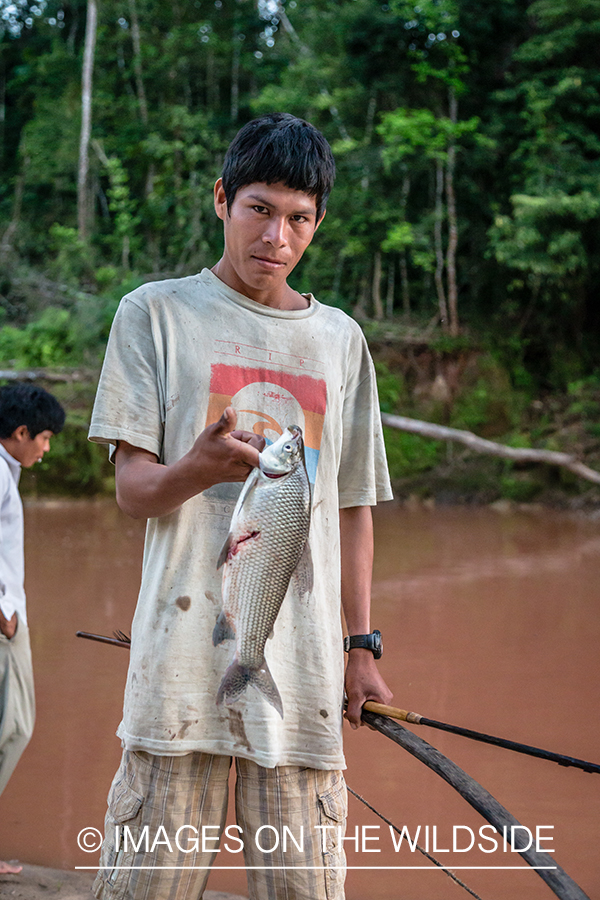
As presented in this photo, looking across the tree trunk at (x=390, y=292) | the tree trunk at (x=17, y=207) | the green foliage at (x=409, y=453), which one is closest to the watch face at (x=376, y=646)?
the green foliage at (x=409, y=453)

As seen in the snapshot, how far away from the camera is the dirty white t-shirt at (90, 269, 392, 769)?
1.50 meters

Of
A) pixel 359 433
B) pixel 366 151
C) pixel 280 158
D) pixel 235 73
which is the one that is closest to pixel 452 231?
pixel 366 151

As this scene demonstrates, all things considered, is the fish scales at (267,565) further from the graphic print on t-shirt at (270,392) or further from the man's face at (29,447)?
the man's face at (29,447)

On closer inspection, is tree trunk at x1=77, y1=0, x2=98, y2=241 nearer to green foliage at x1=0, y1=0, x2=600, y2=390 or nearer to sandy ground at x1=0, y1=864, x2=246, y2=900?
green foliage at x1=0, y1=0, x2=600, y2=390

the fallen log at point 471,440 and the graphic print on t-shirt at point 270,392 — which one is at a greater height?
the graphic print on t-shirt at point 270,392

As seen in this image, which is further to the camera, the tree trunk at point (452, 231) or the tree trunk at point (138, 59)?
the tree trunk at point (138, 59)

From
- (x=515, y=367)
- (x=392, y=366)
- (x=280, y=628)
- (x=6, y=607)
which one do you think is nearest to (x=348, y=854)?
(x=6, y=607)

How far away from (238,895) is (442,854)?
2.95 ft

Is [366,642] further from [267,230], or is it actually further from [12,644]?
[12,644]

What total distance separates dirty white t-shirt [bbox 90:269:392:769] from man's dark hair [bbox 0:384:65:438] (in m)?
1.63

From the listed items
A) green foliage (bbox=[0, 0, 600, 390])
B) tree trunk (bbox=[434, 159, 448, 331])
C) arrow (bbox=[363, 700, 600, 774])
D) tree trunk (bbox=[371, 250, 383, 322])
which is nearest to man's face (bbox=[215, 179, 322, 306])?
arrow (bbox=[363, 700, 600, 774])

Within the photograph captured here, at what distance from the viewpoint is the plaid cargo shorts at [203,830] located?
1.46 meters

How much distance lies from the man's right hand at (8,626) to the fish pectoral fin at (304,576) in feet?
5.40

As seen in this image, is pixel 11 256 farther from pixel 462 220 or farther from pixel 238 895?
pixel 238 895
